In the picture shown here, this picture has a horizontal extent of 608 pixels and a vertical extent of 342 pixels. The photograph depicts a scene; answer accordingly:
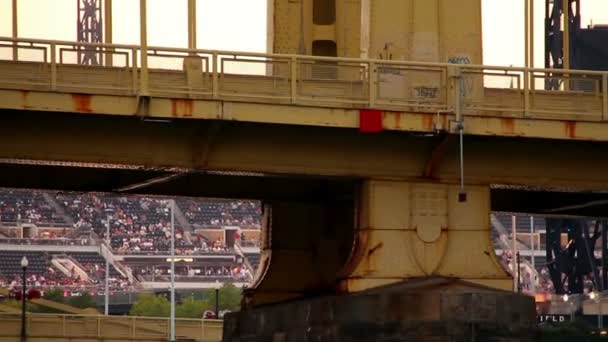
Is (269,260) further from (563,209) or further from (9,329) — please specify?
(9,329)

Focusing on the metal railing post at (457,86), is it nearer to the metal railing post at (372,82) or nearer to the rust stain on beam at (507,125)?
the rust stain on beam at (507,125)

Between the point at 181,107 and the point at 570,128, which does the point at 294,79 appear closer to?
the point at 181,107

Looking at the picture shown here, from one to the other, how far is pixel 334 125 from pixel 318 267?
9.27 m

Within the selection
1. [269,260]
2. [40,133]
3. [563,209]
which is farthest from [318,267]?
[40,133]

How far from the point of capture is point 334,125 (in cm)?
4525

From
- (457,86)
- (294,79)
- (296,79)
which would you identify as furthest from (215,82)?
(457,86)

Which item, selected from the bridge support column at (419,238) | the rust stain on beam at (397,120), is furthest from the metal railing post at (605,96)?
the rust stain on beam at (397,120)

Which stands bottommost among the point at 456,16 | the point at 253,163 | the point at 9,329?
the point at 9,329

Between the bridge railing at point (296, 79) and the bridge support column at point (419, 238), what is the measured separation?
2112 mm

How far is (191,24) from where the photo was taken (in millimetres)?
46188

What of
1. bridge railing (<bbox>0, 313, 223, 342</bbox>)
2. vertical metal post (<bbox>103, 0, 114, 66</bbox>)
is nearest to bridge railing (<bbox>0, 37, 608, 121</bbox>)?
vertical metal post (<bbox>103, 0, 114, 66</bbox>)

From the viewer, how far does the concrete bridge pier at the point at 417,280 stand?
45.2m

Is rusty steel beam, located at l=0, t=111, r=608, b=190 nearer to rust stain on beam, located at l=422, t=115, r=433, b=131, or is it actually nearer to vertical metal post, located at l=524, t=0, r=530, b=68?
rust stain on beam, located at l=422, t=115, r=433, b=131

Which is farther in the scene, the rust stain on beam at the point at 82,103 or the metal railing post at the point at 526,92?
the metal railing post at the point at 526,92
